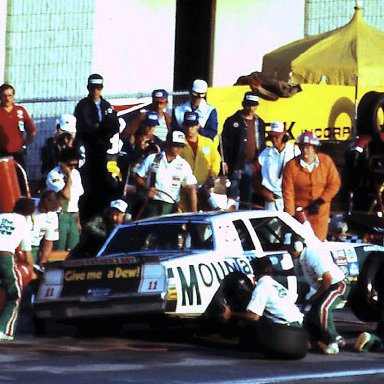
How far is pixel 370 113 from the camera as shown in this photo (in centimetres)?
2209

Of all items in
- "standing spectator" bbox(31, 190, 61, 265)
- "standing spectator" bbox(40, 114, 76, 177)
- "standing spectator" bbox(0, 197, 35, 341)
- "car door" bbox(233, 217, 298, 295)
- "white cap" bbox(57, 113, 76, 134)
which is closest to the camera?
"standing spectator" bbox(0, 197, 35, 341)

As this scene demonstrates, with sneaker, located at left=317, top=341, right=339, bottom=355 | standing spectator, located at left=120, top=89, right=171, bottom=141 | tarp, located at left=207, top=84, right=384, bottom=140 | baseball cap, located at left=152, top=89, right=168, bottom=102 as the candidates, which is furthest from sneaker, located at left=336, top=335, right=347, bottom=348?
tarp, located at left=207, top=84, right=384, bottom=140

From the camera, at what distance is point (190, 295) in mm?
15531

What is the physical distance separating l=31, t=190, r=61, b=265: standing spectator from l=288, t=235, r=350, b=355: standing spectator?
3.58 metres

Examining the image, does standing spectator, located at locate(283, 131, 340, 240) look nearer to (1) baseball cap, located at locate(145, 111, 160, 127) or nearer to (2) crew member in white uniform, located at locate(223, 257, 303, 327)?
(1) baseball cap, located at locate(145, 111, 160, 127)

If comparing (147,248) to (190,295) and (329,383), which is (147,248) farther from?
(329,383)

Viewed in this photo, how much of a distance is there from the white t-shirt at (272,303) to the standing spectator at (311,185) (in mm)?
4273

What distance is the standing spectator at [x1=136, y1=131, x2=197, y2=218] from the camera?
19500 millimetres

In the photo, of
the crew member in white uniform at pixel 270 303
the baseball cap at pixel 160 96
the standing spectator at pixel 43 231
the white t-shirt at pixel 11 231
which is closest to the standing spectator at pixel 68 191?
the standing spectator at pixel 43 231

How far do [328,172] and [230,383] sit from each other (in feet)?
23.1

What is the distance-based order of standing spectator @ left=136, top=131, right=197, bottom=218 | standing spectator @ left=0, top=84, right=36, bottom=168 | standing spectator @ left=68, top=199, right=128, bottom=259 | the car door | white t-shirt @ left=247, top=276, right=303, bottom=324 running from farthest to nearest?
standing spectator @ left=0, top=84, right=36, bottom=168 < standing spectator @ left=136, top=131, right=197, bottom=218 < standing spectator @ left=68, top=199, right=128, bottom=259 < the car door < white t-shirt @ left=247, top=276, right=303, bottom=324

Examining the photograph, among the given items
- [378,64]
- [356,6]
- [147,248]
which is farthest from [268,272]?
[356,6]

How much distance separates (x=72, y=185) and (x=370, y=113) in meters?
4.70

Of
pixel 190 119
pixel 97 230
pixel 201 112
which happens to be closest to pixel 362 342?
pixel 97 230
